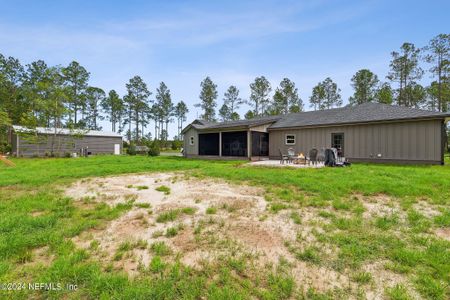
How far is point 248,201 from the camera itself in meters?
4.82

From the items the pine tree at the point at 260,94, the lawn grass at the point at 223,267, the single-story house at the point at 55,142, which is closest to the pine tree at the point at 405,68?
the pine tree at the point at 260,94

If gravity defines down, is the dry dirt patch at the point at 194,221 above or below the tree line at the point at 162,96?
below

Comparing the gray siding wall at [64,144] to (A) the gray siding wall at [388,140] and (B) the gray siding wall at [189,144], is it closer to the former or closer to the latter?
(B) the gray siding wall at [189,144]

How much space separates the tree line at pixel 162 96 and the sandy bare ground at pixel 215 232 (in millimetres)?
23337

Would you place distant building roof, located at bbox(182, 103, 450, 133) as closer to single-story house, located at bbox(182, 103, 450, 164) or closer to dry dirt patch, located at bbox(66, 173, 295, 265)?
single-story house, located at bbox(182, 103, 450, 164)

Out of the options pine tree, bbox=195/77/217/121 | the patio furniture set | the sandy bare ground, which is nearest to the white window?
the patio furniture set

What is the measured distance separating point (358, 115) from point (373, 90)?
23200 mm

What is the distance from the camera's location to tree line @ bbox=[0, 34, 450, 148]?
22.9 meters

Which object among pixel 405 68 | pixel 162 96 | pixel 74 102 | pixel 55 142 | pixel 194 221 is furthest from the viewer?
pixel 162 96

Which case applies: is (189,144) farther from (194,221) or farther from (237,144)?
(194,221)

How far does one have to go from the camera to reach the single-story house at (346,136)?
11.2 m

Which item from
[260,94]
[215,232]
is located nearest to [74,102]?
[260,94]

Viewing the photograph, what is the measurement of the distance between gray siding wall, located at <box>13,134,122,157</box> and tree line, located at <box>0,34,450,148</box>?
1.82m

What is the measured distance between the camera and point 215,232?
10.8 feet
